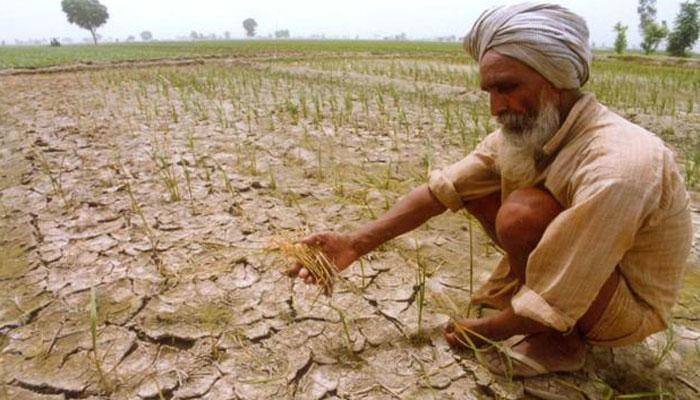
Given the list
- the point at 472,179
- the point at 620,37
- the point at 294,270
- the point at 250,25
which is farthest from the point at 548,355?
the point at 250,25

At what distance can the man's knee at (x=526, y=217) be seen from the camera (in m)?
1.23

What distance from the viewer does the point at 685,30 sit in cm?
2378

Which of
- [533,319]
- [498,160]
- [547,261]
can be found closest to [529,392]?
[533,319]

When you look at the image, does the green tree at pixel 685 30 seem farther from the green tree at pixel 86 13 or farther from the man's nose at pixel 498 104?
the green tree at pixel 86 13

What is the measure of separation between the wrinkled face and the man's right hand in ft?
2.29

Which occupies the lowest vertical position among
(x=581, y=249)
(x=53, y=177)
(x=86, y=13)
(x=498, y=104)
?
(x=53, y=177)

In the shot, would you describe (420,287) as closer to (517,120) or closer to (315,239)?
(315,239)

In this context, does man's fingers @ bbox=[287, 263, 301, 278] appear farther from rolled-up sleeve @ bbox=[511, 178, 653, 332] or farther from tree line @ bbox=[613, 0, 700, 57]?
tree line @ bbox=[613, 0, 700, 57]

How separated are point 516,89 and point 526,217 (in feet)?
1.22

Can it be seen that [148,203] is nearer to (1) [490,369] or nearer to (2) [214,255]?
(2) [214,255]

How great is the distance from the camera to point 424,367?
1.41m

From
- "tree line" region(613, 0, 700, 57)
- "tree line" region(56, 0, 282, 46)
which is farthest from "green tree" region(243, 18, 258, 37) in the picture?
"tree line" region(613, 0, 700, 57)

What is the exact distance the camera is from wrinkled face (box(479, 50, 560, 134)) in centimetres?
128

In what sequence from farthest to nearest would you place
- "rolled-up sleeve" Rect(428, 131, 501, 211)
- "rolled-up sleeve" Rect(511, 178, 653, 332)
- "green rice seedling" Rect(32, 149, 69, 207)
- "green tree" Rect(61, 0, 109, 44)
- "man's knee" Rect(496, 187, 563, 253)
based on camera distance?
"green tree" Rect(61, 0, 109, 44) → "green rice seedling" Rect(32, 149, 69, 207) → "rolled-up sleeve" Rect(428, 131, 501, 211) → "man's knee" Rect(496, 187, 563, 253) → "rolled-up sleeve" Rect(511, 178, 653, 332)
